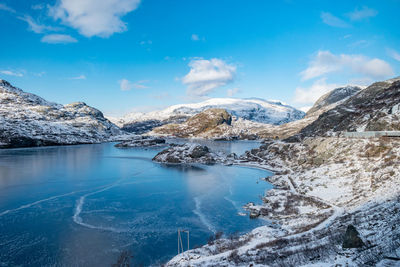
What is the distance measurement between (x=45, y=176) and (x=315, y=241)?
7767 centimetres

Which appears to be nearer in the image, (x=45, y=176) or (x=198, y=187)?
(x=198, y=187)

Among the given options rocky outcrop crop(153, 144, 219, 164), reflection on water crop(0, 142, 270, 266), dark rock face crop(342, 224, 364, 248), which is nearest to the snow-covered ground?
dark rock face crop(342, 224, 364, 248)

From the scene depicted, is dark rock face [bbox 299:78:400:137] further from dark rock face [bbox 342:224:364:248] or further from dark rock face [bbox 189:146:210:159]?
dark rock face [bbox 342:224:364:248]

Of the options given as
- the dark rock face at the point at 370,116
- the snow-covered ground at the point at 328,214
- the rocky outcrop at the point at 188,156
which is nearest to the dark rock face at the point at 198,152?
the rocky outcrop at the point at 188,156

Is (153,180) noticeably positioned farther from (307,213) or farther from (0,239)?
(307,213)

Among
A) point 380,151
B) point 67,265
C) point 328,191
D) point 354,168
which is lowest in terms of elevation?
point 67,265

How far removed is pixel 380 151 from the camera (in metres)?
46.2

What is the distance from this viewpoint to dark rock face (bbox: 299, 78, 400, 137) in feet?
206

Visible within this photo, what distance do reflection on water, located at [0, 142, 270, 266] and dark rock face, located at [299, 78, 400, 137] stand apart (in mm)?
36177

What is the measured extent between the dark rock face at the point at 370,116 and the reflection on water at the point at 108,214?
1424 inches

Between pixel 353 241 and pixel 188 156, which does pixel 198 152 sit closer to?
pixel 188 156

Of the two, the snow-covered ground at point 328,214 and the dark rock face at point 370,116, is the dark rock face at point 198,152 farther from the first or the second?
the dark rock face at point 370,116

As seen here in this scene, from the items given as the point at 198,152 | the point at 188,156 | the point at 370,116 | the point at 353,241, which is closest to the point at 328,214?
the point at 353,241

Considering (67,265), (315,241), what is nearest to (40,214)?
(67,265)
